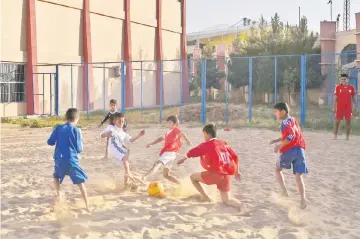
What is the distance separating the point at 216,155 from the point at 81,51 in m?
20.3

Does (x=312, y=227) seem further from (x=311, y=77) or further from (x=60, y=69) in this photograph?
(x=311, y=77)

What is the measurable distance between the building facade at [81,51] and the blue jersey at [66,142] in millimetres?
11308

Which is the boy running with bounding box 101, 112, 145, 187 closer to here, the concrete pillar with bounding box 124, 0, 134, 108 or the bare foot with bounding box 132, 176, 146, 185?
the bare foot with bounding box 132, 176, 146, 185

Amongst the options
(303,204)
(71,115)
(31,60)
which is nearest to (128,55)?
(31,60)

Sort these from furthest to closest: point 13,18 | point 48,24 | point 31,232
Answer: point 48,24, point 13,18, point 31,232

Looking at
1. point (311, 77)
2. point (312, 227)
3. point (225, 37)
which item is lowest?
point (312, 227)

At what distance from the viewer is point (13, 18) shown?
21.1 meters

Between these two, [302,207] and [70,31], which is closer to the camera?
[302,207]

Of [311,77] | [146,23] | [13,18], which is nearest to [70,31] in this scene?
[13,18]

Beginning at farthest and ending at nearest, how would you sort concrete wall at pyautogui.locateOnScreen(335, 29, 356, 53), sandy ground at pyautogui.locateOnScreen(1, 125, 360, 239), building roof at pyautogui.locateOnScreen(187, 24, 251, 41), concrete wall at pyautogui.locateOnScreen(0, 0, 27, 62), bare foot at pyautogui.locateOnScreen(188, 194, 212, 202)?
building roof at pyautogui.locateOnScreen(187, 24, 251, 41) → concrete wall at pyautogui.locateOnScreen(335, 29, 356, 53) → concrete wall at pyautogui.locateOnScreen(0, 0, 27, 62) → bare foot at pyautogui.locateOnScreen(188, 194, 212, 202) → sandy ground at pyautogui.locateOnScreen(1, 125, 360, 239)

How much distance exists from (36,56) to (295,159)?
1787cm

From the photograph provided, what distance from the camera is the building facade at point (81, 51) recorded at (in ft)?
69.9

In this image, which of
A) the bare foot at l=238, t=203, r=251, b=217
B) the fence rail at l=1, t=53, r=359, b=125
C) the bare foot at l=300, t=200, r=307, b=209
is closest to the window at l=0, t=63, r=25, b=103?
the fence rail at l=1, t=53, r=359, b=125

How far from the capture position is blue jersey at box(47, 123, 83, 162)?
19.2 feet
